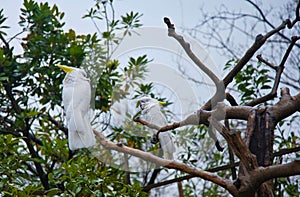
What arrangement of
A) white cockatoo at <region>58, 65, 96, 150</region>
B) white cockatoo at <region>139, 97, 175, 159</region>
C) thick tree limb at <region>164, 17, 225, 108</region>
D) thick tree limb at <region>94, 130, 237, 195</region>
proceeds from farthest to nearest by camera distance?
white cockatoo at <region>139, 97, 175, 159</region> < white cockatoo at <region>58, 65, 96, 150</region> < thick tree limb at <region>164, 17, 225, 108</region> < thick tree limb at <region>94, 130, 237, 195</region>

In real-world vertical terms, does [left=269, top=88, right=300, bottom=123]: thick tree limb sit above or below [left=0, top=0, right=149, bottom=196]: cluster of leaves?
below

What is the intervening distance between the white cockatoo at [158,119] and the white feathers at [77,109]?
0.30 meters

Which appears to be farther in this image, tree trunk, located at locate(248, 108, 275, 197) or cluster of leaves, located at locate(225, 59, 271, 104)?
cluster of leaves, located at locate(225, 59, 271, 104)

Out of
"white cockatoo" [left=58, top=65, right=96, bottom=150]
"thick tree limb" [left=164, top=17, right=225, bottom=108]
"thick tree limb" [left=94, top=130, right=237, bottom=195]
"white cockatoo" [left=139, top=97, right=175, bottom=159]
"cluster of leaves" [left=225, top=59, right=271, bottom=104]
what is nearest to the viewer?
"thick tree limb" [left=94, top=130, right=237, bottom=195]

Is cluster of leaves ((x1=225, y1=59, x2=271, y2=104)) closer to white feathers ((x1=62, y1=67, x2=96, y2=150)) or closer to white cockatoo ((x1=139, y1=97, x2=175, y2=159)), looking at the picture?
white cockatoo ((x1=139, y1=97, x2=175, y2=159))

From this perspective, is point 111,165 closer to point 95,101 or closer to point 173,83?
point 95,101

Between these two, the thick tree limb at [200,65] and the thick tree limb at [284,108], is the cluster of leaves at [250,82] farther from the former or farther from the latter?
the thick tree limb at [284,108]

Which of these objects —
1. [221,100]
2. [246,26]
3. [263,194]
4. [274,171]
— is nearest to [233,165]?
[221,100]

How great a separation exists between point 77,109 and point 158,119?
38 centimetres

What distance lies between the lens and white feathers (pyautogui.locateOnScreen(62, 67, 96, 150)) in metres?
1.37

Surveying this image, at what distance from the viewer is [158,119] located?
172 cm

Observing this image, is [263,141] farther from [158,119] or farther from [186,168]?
[158,119]

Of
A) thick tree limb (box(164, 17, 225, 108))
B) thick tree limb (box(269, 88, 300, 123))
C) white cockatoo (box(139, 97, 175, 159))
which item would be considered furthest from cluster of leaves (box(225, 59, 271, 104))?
thick tree limb (box(269, 88, 300, 123))

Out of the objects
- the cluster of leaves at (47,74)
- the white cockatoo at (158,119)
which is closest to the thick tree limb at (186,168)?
the white cockatoo at (158,119)
